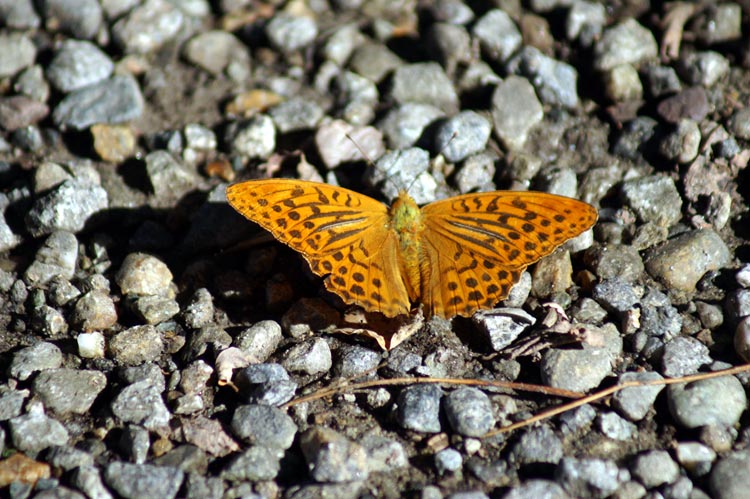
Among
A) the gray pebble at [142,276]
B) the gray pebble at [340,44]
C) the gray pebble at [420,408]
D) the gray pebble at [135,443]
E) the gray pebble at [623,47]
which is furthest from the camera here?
the gray pebble at [340,44]

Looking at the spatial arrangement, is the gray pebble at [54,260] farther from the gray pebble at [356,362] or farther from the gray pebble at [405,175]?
the gray pebble at [405,175]

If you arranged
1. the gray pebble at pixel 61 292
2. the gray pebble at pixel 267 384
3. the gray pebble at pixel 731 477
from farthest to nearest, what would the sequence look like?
the gray pebble at pixel 61 292 < the gray pebble at pixel 267 384 < the gray pebble at pixel 731 477

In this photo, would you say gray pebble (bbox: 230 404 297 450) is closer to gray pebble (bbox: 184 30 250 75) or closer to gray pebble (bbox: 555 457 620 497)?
gray pebble (bbox: 555 457 620 497)

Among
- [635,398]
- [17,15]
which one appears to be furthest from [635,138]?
[17,15]

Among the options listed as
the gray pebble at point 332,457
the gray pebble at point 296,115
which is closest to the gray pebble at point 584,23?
the gray pebble at point 296,115

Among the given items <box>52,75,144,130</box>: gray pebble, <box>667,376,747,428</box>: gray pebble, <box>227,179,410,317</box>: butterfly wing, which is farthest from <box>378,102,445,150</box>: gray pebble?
<box>667,376,747,428</box>: gray pebble

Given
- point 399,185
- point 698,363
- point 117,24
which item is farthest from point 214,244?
point 698,363

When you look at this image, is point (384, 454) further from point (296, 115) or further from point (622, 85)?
point (622, 85)
